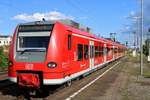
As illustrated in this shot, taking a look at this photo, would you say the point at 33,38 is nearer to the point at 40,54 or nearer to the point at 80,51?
the point at 40,54

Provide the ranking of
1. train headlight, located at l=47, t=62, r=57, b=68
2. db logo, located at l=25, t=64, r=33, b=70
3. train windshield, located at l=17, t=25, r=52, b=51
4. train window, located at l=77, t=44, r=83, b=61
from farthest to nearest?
train window, located at l=77, t=44, r=83, b=61, train windshield, located at l=17, t=25, r=52, b=51, db logo, located at l=25, t=64, r=33, b=70, train headlight, located at l=47, t=62, r=57, b=68

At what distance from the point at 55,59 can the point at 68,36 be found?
2.08 metres

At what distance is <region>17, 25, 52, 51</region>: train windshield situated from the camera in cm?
1460

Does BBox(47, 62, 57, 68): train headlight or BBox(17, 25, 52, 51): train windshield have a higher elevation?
BBox(17, 25, 52, 51): train windshield

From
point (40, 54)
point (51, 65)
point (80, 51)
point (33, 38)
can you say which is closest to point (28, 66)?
point (40, 54)

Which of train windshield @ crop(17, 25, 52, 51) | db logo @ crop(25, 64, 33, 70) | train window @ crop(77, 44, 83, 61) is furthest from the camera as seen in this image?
train window @ crop(77, 44, 83, 61)

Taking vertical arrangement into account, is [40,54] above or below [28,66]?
above

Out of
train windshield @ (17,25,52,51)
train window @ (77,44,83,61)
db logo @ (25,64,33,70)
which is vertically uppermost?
train windshield @ (17,25,52,51)

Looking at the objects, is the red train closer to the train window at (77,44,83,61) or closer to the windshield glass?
the windshield glass

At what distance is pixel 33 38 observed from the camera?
14.9m

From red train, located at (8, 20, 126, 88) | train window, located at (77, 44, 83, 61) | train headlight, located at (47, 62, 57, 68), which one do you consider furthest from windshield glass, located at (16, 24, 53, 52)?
train window, located at (77, 44, 83, 61)

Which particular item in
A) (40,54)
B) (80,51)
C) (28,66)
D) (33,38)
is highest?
(33,38)

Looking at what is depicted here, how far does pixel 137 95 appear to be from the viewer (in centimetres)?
1559

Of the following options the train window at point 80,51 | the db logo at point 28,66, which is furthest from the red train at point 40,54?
the train window at point 80,51
